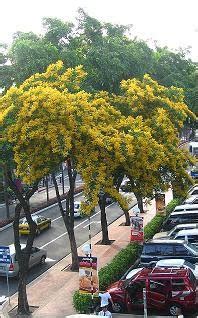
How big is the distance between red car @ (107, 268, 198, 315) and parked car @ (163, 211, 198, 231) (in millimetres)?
12065

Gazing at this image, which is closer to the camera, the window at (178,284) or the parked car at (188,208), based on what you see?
the window at (178,284)

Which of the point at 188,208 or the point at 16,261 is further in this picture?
the point at 188,208

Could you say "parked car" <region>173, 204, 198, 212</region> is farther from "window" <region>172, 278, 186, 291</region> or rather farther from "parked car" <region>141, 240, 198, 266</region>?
"window" <region>172, 278, 186, 291</region>

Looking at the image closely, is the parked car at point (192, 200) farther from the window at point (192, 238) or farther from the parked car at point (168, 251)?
the parked car at point (168, 251)

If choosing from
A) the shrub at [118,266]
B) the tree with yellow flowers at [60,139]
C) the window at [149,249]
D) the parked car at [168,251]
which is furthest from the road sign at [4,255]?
the window at [149,249]

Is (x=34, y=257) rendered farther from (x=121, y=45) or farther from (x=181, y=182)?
(x=121, y=45)

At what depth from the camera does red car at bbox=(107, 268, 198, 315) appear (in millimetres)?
18516

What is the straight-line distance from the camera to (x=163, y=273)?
19188 mm

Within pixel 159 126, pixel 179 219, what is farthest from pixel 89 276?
pixel 179 219

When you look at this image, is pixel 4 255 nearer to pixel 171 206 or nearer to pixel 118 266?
pixel 118 266

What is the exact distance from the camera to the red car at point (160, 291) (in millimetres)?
18516

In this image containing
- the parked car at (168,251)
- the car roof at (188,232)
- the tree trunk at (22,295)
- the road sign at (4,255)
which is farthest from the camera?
the car roof at (188,232)

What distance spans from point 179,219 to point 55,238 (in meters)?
8.13

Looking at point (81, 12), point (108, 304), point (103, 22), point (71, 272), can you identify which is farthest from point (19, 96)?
point (103, 22)
